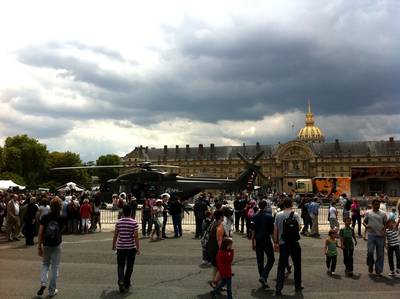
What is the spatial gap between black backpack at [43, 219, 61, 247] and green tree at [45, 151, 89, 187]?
80.8 metres

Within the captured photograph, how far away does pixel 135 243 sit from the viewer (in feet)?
27.6

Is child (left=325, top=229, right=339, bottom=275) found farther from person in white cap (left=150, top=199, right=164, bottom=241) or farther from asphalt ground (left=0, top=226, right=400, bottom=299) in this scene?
person in white cap (left=150, top=199, right=164, bottom=241)

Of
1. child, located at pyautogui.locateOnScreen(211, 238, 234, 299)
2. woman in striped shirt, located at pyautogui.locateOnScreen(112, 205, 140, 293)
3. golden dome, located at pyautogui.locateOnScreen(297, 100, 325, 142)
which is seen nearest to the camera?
child, located at pyautogui.locateOnScreen(211, 238, 234, 299)

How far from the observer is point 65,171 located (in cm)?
8762

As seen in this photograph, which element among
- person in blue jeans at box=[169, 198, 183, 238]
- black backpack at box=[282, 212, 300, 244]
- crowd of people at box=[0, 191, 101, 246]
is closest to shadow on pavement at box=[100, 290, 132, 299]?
black backpack at box=[282, 212, 300, 244]

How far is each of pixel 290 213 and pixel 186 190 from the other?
2424 centimetres

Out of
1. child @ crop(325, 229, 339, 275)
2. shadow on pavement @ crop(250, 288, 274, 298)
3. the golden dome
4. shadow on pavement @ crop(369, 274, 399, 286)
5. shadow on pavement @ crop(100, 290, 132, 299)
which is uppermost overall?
the golden dome

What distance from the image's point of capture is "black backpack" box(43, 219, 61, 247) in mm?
8016

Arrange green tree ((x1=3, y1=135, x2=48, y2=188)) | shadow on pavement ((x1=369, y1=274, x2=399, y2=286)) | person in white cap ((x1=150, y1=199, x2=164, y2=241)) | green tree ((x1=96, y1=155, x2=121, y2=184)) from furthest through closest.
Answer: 1. green tree ((x1=96, y1=155, x2=121, y2=184))
2. green tree ((x1=3, y1=135, x2=48, y2=188))
3. person in white cap ((x1=150, y1=199, x2=164, y2=241))
4. shadow on pavement ((x1=369, y1=274, x2=399, y2=286))

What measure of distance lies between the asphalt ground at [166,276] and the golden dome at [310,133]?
17430 cm

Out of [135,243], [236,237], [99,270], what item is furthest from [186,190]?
[135,243]

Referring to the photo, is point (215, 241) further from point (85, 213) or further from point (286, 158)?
point (286, 158)

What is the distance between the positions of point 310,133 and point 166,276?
182729mm

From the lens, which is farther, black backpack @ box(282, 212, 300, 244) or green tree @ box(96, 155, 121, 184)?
green tree @ box(96, 155, 121, 184)
